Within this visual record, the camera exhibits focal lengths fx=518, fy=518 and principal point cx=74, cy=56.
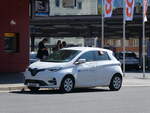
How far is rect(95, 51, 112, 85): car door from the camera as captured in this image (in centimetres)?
1959

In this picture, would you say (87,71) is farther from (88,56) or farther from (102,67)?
(102,67)

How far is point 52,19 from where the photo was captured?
4462 centimetres

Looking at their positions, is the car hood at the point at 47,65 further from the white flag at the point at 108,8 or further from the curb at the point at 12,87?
the white flag at the point at 108,8

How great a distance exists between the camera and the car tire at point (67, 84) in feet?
59.4

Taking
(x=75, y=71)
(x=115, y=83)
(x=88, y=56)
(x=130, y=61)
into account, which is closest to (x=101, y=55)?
(x=88, y=56)

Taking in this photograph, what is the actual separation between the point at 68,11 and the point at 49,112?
82099mm

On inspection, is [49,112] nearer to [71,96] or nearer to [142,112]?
[142,112]

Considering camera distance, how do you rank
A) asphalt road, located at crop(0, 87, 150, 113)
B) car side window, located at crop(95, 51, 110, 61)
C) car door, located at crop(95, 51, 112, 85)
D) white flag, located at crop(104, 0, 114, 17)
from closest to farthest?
asphalt road, located at crop(0, 87, 150, 113), car door, located at crop(95, 51, 112, 85), car side window, located at crop(95, 51, 110, 61), white flag, located at crop(104, 0, 114, 17)

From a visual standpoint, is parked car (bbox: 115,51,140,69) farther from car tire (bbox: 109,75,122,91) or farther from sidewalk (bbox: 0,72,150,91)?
car tire (bbox: 109,75,122,91)

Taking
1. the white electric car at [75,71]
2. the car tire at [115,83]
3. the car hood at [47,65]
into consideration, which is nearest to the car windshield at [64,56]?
the white electric car at [75,71]

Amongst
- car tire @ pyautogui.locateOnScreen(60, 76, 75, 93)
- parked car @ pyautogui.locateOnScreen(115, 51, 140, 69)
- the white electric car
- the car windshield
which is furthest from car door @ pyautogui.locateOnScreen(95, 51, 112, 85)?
parked car @ pyautogui.locateOnScreen(115, 51, 140, 69)

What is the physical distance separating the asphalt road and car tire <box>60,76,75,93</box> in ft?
0.97

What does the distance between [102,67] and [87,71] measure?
2.80 feet

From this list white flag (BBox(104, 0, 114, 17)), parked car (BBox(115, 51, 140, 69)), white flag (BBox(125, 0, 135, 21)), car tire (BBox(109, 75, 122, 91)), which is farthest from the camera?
parked car (BBox(115, 51, 140, 69))
